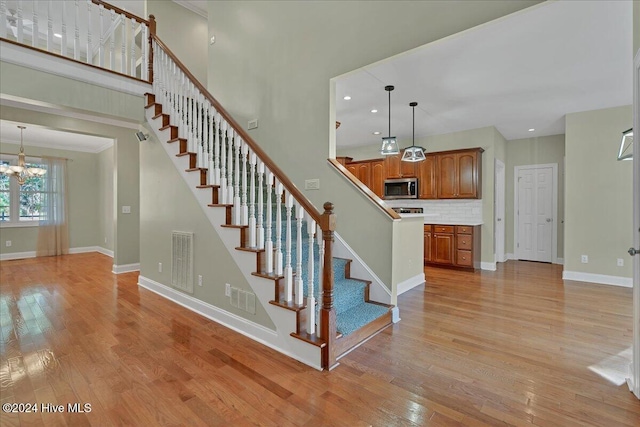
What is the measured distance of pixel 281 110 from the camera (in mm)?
3926

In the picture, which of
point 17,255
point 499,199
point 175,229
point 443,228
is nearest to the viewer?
point 175,229

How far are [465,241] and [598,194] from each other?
82.2 inches

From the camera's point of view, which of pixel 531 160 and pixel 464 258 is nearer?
pixel 464 258

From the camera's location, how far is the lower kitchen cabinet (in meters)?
5.42

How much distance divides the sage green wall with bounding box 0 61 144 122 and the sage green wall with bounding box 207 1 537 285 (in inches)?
56.3

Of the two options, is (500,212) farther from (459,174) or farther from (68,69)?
(68,69)

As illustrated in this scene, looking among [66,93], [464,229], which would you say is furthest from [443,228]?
[66,93]

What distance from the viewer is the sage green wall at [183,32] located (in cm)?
521

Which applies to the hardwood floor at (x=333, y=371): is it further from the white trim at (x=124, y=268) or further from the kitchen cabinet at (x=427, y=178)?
the kitchen cabinet at (x=427, y=178)

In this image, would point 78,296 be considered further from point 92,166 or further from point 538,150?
point 538,150

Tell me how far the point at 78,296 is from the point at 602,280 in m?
7.72

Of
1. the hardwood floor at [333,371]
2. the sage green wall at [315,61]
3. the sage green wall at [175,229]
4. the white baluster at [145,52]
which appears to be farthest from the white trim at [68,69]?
the hardwood floor at [333,371]

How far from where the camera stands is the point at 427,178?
20.6ft

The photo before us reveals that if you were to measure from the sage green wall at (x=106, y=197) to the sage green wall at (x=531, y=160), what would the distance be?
9606 millimetres
